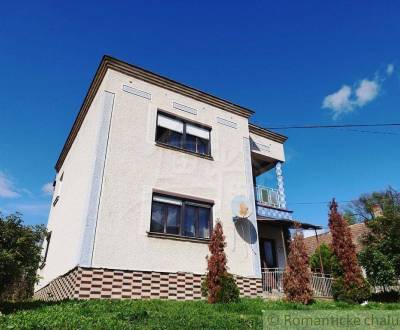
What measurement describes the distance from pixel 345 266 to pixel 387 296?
4101 mm

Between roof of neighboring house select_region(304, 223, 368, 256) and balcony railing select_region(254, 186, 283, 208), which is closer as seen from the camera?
balcony railing select_region(254, 186, 283, 208)

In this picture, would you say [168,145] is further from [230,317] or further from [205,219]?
[230,317]

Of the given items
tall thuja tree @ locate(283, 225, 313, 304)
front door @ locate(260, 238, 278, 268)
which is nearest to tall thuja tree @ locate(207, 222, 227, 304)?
tall thuja tree @ locate(283, 225, 313, 304)

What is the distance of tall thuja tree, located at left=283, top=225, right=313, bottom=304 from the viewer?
9.07 meters

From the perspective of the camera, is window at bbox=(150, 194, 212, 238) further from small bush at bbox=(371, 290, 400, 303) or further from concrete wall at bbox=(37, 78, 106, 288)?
small bush at bbox=(371, 290, 400, 303)

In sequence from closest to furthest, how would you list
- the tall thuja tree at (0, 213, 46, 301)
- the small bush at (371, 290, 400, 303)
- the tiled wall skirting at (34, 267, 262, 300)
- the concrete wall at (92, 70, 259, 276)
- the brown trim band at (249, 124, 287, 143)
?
the tall thuja tree at (0, 213, 46, 301) → the tiled wall skirting at (34, 267, 262, 300) → the concrete wall at (92, 70, 259, 276) → the small bush at (371, 290, 400, 303) → the brown trim band at (249, 124, 287, 143)

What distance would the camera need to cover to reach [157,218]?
33.6ft

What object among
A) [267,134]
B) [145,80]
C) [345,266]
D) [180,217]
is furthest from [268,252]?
[145,80]

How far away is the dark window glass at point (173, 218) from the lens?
405 inches

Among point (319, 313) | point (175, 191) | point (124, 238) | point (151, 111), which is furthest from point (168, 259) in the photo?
point (151, 111)

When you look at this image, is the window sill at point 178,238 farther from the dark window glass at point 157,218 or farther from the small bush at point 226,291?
the small bush at point 226,291

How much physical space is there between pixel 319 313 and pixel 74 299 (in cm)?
587

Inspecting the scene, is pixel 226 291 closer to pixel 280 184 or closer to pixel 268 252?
pixel 268 252

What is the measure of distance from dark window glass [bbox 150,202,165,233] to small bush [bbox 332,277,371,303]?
613cm
